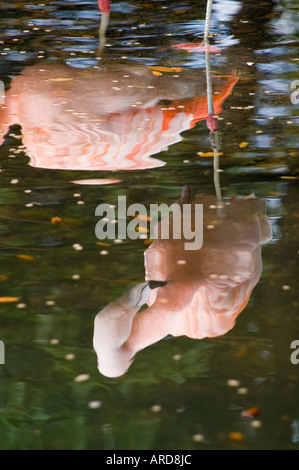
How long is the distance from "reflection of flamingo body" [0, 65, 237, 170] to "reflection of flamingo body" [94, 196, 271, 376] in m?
0.81

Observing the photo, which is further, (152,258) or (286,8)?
(286,8)

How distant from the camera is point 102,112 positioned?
480 cm

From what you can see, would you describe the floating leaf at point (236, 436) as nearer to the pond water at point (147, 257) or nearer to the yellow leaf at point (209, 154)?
the pond water at point (147, 257)

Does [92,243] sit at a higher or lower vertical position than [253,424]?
higher

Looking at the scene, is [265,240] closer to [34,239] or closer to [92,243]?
[92,243]

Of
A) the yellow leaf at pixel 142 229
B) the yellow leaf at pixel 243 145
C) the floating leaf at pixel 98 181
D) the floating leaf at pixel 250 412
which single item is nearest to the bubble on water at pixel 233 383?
the floating leaf at pixel 250 412

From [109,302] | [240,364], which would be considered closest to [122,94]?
[109,302]

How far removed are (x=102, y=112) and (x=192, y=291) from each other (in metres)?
1.97

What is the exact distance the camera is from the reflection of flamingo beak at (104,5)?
6647mm

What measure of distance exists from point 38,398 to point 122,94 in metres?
2.89

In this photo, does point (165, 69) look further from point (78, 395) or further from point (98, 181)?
point (78, 395)

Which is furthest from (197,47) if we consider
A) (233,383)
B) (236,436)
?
(236,436)

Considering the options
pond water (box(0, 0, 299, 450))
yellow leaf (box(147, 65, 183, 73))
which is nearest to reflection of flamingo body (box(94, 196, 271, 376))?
pond water (box(0, 0, 299, 450))
